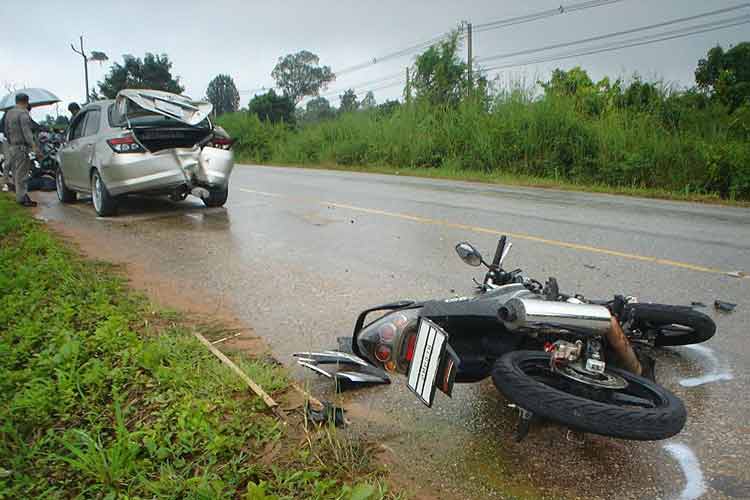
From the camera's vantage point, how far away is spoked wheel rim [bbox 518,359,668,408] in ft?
7.79

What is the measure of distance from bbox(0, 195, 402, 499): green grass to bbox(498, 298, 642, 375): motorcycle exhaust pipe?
81 cm

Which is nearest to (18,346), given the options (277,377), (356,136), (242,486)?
(277,377)

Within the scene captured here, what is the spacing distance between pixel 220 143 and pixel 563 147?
11360mm

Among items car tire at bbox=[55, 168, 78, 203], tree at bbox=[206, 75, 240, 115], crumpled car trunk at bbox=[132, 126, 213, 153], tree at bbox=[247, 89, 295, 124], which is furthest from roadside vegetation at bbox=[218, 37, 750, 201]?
tree at bbox=[206, 75, 240, 115]

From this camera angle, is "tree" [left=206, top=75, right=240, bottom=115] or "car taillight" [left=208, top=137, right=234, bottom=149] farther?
"tree" [left=206, top=75, right=240, bottom=115]

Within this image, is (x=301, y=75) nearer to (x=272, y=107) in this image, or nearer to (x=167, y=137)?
(x=272, y=107)

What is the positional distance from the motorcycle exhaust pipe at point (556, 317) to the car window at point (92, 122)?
8363 mm

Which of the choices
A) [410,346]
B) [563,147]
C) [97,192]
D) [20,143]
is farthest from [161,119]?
[563,147]

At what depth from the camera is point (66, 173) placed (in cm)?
1034

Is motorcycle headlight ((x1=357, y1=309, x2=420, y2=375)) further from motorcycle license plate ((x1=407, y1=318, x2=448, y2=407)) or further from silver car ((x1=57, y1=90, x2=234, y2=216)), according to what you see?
silver car ((x1=57, y1=90, x2=234, y2=216))

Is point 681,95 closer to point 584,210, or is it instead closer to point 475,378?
point 584,210

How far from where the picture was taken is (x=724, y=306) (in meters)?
4.30

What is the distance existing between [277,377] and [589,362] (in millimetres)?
1543

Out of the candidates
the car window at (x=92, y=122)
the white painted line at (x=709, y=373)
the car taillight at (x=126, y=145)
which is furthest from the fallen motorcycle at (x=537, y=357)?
the car window at (x=92, y=122)
